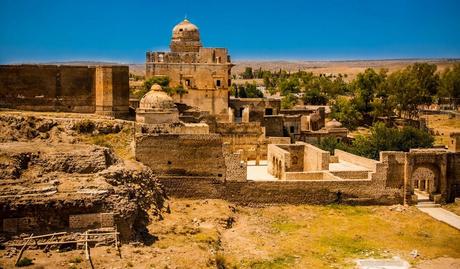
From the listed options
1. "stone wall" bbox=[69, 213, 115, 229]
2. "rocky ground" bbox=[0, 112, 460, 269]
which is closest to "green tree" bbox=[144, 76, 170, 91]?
"rocky ground" bbox=[0, 112, 460, 269]

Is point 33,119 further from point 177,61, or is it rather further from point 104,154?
point 177,61

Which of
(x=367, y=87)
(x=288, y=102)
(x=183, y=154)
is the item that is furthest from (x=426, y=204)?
(x=288, y=102)

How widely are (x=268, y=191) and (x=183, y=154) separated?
3470 mm

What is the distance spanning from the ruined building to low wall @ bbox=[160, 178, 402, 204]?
638 inches

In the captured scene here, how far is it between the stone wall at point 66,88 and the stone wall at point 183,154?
17.6 feet

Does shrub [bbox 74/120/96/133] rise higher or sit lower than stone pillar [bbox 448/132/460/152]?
higher

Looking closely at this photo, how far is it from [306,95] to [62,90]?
34.9 meters

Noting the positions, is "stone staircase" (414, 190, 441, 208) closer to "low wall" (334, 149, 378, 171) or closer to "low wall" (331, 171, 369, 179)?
"low wall" (334, 149, 378, 171)

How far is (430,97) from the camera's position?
170ft

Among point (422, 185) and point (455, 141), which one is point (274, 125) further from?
point (455, 141)

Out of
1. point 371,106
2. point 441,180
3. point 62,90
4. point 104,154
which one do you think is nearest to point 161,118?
point 62,90

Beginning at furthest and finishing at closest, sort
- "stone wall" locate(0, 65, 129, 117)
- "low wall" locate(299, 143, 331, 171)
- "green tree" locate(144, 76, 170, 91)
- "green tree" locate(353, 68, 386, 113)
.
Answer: "green tree" locate(353, 68, 386, 113) < "green tree" locate(144, 76, 170, 91) < "stone wall" locate(0, 65, 129, 117) < "low wall" locate(299, 143, 331, 171)

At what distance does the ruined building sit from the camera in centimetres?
3888

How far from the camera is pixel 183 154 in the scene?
2241cm
